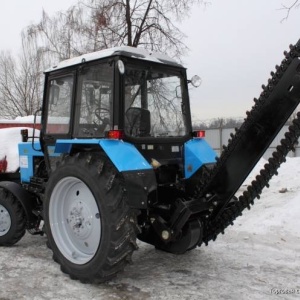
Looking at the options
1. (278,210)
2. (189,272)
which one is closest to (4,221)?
(189,272)

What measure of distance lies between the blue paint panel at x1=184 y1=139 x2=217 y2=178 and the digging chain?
47cm

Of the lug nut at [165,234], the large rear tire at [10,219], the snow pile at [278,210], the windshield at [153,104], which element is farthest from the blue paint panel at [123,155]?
the snow pile at [278,210]

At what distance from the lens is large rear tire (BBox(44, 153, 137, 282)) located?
3.84m

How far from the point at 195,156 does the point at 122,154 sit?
1.14 meters

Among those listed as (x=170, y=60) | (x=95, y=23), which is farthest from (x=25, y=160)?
(x=95, y=23)

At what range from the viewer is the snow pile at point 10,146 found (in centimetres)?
654

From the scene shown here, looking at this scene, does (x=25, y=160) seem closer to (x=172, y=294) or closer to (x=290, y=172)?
(x=172, y=294)

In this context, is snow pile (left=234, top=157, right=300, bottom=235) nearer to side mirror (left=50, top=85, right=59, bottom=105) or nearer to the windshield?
the windshield

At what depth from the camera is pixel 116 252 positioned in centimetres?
384

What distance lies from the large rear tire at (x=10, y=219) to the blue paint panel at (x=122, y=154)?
1.79m

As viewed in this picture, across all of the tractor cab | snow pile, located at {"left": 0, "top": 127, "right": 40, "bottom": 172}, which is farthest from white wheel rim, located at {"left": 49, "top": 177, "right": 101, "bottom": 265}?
snow pile, located at {"left": 0, "top": 127, "right": 40, "bottom": 172}

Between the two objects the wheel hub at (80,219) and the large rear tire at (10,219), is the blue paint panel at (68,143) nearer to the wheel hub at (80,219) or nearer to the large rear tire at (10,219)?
the wheel hub at (80,219)

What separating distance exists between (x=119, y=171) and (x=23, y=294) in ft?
5.03

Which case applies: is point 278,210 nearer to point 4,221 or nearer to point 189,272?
point 189,272
